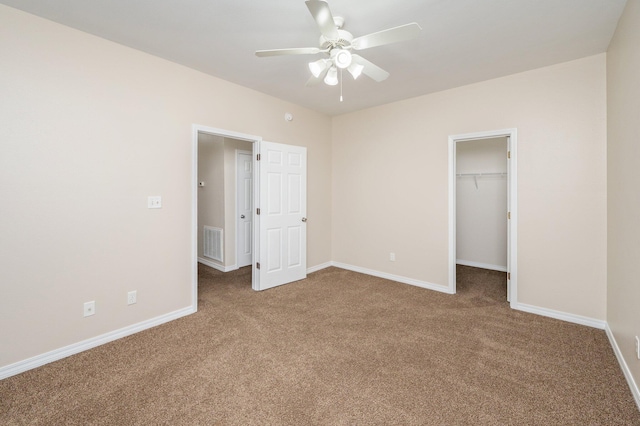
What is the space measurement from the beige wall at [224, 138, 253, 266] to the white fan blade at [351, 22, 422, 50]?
11.2ft

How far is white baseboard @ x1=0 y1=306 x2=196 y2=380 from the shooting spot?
7.06ft

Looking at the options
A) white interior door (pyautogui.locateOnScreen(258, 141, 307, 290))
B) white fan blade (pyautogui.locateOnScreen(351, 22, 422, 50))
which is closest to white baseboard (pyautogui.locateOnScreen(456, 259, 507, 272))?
white interior door (pyautogui.locateOnScreen(258, 141, 307, 290))

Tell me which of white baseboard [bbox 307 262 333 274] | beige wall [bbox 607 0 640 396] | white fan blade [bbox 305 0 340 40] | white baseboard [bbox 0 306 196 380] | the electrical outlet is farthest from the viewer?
white baseboard [bbox 307 262 333 274]

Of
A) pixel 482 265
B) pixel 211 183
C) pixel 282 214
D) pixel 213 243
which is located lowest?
pixel 482 265

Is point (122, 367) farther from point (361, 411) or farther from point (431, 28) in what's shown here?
point (431, 28)

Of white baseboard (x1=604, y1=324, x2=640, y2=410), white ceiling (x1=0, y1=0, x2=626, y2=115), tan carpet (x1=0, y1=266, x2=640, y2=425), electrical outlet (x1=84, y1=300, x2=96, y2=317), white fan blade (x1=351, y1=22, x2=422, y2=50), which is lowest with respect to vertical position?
tan carpet (x1=0, y1=266, x2=640, y2=425)

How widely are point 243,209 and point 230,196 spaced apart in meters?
0.37

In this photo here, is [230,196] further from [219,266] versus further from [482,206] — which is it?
[482,206]

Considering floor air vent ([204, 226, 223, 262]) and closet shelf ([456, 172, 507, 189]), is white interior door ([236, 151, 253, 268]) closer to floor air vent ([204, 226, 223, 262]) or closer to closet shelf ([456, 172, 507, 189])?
floor air vent ([204, 226, 223, 262])

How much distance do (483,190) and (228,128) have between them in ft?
14.7

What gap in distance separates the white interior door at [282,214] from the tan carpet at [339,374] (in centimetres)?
90

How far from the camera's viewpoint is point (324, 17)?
1.71 metres

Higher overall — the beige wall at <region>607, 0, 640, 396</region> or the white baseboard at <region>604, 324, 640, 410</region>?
the beige wall at <region>607, 0, 640, 396</region>

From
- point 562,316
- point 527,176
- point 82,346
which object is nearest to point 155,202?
point 82,346
